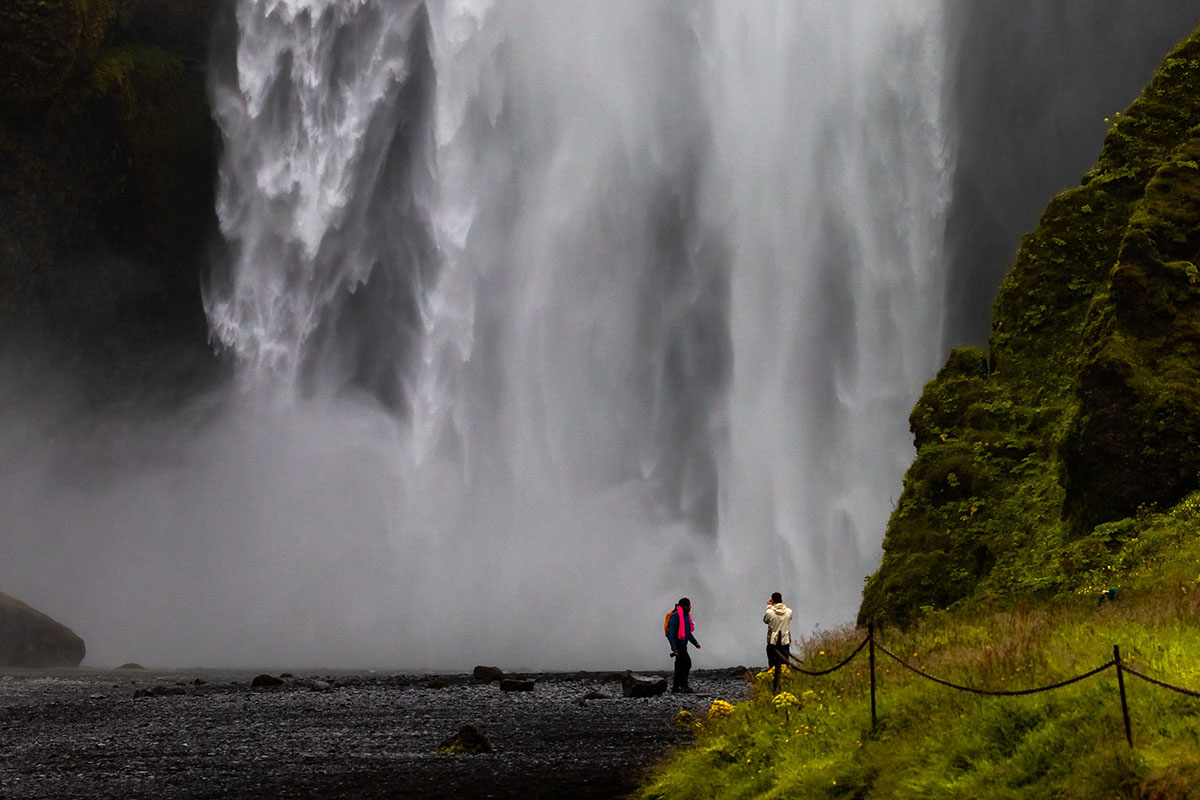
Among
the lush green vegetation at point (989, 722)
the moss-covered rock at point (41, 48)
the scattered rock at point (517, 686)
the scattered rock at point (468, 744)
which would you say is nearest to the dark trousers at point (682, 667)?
the scattered rock at point (517, 686)

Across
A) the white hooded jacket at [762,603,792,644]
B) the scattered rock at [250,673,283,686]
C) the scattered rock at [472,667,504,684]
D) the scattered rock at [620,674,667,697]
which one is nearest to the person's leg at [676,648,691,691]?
the scattered rock at [620,674,667,697]

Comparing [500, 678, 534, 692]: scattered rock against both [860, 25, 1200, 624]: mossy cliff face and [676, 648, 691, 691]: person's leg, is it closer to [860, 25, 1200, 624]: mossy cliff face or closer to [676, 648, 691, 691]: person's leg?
[676, 648, 691, 691]: person's leg

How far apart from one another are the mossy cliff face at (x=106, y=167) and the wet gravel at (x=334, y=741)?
40.7 m

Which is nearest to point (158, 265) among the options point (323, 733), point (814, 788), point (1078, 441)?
point (323, 733)

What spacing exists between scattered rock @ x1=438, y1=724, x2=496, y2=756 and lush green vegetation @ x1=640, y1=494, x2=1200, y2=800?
478 centimetres

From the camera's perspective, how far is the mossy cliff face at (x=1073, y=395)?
20.5 metres

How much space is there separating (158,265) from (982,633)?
221 feet

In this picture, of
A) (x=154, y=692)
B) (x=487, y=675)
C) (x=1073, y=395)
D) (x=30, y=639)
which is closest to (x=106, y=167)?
(x=30, y=639)

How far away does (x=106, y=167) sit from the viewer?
68.1 meters

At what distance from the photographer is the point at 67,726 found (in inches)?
968

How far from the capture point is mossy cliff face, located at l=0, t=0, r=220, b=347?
6462cm

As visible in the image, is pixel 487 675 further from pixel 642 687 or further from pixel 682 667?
pixel 682 667

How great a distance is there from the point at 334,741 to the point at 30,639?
48795mm

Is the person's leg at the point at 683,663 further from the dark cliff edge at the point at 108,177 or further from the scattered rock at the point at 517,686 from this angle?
the dark cliff edge at the point at 108,177
